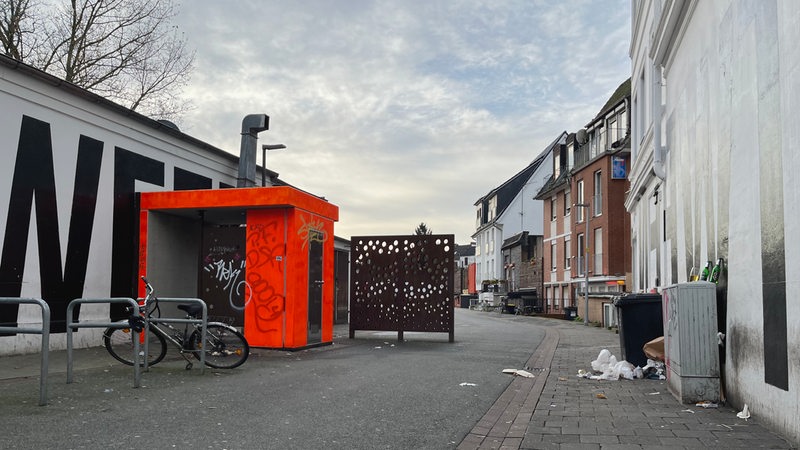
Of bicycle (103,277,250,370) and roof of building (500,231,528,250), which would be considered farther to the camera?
roof of building (500,231,528,250)

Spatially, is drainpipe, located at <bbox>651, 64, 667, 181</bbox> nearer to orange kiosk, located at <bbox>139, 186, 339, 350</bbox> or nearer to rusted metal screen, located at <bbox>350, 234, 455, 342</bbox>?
rusted metal screen, located at <bbox>350, 234, 455, 342</bbox>

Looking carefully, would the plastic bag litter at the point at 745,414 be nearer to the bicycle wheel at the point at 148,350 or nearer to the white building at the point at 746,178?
the white building at the point at 746,178

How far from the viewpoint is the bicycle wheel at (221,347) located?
916cm

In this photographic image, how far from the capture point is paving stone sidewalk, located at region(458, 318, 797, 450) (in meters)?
5.16

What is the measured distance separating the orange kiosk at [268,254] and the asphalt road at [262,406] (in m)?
1.62

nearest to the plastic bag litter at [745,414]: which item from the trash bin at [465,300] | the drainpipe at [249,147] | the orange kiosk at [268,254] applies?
the orange kiosk at [268,254]

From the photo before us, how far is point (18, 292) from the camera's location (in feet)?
34.8

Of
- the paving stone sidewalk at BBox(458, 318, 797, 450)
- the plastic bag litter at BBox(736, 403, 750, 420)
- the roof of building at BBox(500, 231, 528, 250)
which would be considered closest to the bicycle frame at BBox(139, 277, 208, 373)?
the paving stone sidewalk at BBox(458, 318, 797, 450)

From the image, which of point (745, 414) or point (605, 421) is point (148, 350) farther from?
point (745, 414)

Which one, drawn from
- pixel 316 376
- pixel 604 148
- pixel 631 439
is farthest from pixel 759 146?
pixel 604 148

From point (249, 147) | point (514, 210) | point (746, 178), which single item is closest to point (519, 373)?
point (746, 178)

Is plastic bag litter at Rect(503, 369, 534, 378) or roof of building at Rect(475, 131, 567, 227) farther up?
roof of building at Rect(475, 131, 567, 227)

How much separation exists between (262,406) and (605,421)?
326 cm

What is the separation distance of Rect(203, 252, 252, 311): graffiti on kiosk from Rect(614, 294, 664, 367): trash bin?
7.57m
